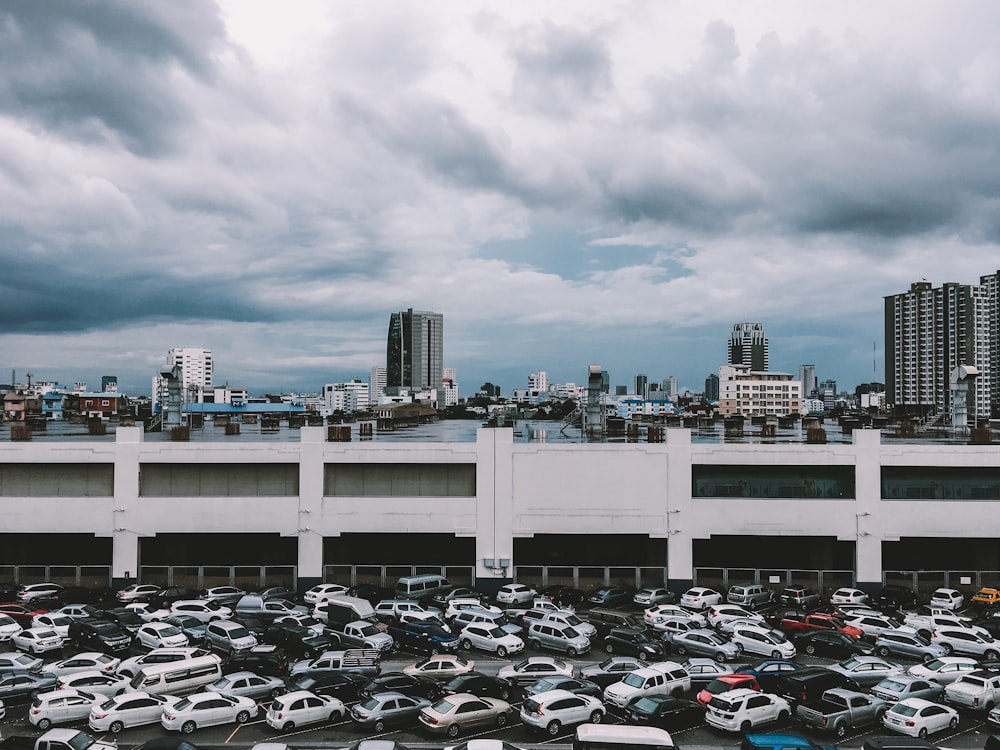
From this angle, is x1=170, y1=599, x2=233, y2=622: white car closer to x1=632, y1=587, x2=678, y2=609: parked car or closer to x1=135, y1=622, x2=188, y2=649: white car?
x1=135, y1=622, x2=188, y2=649: white car

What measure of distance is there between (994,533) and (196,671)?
4540 cm

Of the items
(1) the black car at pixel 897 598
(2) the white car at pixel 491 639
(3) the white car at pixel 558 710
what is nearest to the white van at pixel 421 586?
(2) the white car at pixel 491 639

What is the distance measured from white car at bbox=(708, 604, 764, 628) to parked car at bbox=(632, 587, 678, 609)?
3.55 m

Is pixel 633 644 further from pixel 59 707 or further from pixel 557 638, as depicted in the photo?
pixel 59 707

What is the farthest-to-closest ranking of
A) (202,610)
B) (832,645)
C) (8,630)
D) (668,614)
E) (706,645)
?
(202,610), (668,614), (8,630), (832,645), (706,645)

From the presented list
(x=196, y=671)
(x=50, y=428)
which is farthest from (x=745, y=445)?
(x=50, y=428)

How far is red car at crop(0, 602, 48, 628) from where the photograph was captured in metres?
39.6

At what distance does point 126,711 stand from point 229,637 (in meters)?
8.24

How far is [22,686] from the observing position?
2956 cm

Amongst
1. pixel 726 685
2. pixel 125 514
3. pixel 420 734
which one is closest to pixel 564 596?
pixel 726 685

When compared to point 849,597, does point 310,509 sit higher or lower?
higher

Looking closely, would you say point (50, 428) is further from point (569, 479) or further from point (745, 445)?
point (745, 445)

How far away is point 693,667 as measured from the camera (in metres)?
31.8

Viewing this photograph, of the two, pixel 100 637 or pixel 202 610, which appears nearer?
A: pixel 100 637
